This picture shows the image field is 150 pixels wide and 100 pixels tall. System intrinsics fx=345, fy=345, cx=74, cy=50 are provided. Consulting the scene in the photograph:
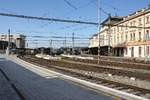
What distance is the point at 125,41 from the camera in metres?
79.9

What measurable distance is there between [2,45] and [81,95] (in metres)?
114

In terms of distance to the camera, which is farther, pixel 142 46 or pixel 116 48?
pixel 116 48

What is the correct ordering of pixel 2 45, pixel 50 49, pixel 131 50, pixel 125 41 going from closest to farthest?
pixel 131 50, pixel 125 41, pixel 50 49, pixel 2 45

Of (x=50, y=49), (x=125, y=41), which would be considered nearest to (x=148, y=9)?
(x=125, y=41)

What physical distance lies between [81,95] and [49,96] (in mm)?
1284

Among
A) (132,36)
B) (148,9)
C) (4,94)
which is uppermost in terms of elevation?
(148,9)

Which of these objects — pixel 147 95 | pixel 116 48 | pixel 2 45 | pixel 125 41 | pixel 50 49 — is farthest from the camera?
pixel 2 45

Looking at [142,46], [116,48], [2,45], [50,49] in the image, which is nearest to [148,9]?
[142,46]

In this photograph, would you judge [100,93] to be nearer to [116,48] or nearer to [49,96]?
[49,96]

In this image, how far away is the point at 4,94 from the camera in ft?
47.2

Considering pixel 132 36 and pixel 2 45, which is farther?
pixel 2 45

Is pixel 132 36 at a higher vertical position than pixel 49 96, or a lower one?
higher

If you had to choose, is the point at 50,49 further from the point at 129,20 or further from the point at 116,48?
the point at 129,20

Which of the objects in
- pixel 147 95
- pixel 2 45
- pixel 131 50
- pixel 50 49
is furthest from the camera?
pixel 2 45
